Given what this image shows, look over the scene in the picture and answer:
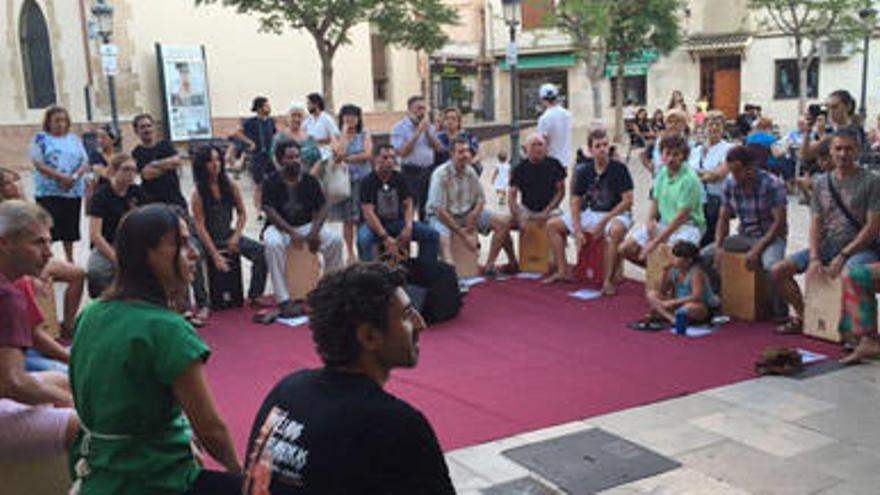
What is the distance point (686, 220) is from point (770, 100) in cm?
2589

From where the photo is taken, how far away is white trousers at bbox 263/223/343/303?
6.91m

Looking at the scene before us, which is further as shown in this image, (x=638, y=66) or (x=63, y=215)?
(x=638, y=66)

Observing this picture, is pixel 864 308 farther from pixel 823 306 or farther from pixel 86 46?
pixel 86 46

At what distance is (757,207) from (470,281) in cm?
277

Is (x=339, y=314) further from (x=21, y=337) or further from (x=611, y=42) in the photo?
(x=611, y=42)

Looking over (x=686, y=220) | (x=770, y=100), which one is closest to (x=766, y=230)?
(x=686, y=220)

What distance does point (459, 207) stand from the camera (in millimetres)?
8078

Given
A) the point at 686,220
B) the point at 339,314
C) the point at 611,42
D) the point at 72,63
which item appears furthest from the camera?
the point at 611,42

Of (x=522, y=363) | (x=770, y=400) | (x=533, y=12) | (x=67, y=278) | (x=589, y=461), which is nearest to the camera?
(x=589, y=461)

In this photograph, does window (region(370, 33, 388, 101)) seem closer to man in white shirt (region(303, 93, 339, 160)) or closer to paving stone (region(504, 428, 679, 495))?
man in white shirt (region(303, 93, 339, 160))

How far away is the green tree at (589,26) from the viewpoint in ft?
79.5

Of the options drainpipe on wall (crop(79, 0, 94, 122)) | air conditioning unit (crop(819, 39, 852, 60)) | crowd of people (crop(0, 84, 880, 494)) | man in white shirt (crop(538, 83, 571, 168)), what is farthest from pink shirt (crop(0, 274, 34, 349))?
air conditioning unit (crop(819, 39, 852, 60))

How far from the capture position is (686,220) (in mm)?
6695

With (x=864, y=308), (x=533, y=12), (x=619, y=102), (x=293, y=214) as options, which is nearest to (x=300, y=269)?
(x=293, y=214)
